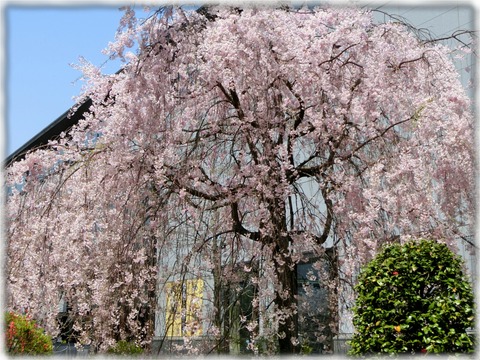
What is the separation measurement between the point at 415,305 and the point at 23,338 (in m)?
3.49

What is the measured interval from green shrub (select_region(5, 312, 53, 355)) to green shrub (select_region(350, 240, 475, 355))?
2969mm

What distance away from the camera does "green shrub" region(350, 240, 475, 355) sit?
12.8 ft

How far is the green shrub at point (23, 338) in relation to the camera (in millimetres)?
5383

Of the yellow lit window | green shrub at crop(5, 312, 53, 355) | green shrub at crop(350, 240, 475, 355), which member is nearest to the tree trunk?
the yellow lit window

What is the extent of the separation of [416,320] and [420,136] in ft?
7.23

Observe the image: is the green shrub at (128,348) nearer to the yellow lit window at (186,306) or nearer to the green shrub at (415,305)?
the yellow lit window at (186,306)

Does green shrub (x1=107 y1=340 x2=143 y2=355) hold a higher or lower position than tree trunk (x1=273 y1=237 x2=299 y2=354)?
lower

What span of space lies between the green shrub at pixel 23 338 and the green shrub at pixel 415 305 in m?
2.97

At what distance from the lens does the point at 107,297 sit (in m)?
5.96

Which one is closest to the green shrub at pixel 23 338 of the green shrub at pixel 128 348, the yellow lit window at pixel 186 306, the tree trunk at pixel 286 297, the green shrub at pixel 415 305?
the green shrub at pixel 128 348

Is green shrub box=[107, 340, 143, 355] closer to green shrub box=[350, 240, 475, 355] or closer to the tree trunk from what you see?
the tree trunk

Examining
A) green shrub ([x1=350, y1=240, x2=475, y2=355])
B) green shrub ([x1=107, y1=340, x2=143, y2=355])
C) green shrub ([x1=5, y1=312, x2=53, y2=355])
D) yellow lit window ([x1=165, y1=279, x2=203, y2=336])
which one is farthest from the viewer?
green shrub ([x1=107, y1=340, x2=143, y2=355])

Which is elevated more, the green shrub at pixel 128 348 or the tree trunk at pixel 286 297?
the tree trunk at pixel 286 297

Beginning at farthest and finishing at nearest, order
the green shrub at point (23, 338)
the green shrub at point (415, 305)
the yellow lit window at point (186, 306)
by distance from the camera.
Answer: the yellow lit window at point (186, 306) < the green shrub at point (23, 338) < the green shrub at point (415, 305)
